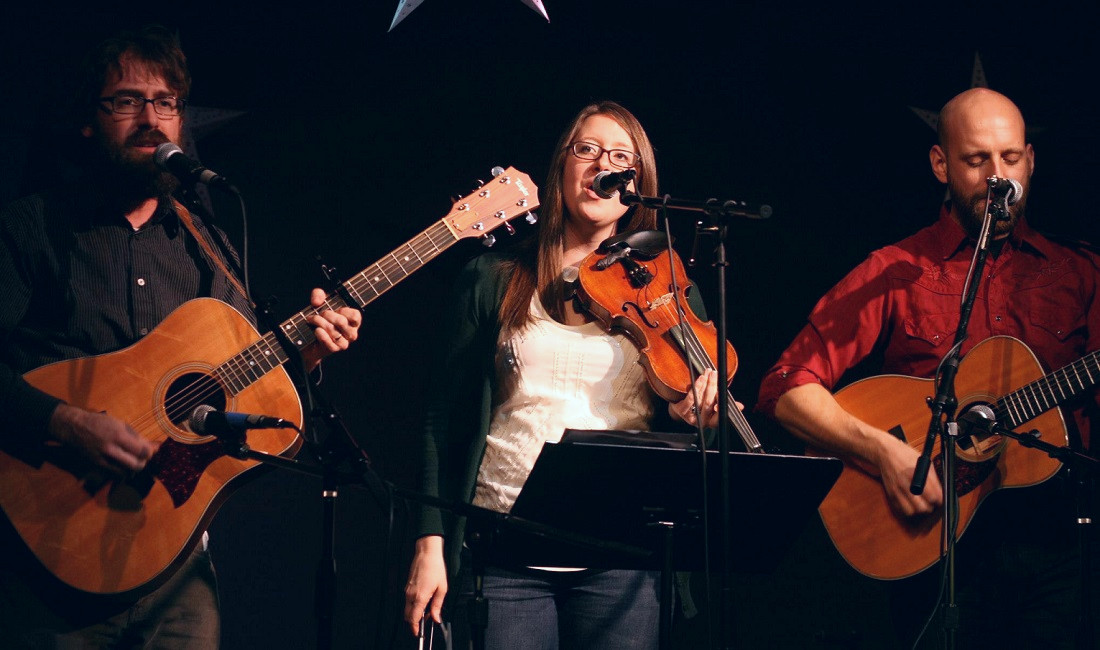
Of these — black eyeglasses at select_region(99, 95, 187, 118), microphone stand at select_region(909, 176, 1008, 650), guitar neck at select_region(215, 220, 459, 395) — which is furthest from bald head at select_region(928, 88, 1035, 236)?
black eyeglasses at select_region(99, 95, 187, 118)

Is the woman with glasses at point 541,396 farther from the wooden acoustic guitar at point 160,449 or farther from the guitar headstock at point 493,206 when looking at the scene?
the wooden acoustic guitar at point 160,449

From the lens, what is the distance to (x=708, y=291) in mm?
4125

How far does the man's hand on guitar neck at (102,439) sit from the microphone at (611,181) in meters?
1.48

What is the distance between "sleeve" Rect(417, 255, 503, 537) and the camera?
2955mm

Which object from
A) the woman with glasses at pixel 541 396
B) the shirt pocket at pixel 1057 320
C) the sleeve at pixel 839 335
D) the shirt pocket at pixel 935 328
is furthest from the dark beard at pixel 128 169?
the shirt pocket at pixel 1057 320

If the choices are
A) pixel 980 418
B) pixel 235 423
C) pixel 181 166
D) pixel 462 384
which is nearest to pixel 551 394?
pixel 462 384

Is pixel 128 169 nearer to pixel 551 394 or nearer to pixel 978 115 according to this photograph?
pixel 551 394

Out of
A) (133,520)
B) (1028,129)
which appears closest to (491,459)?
(133,520)

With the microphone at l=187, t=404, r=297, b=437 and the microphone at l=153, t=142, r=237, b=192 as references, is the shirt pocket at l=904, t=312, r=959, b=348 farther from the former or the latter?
the microphone at l=153, t=142, r=237, b=192

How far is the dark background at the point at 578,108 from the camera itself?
12.8ft

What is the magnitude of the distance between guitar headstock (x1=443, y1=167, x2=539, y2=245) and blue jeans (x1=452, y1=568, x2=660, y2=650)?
1146 mm

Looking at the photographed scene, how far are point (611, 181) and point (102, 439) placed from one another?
1.61 meters

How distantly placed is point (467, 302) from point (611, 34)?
156 centimetres

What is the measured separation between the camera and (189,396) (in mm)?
2947
